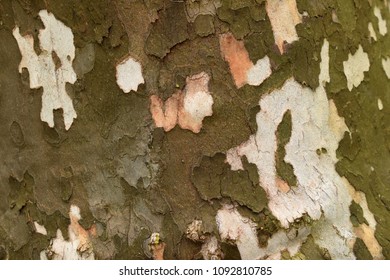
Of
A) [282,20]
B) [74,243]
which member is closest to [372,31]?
[282,20]

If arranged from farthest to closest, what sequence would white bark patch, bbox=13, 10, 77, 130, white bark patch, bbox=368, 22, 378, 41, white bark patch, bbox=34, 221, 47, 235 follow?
white bark patch, bbox=368, 22, 378, 41, white bark patch, bbox=34, 221, 47, 235, white bark patch, bbox=13, 10, 77, 130

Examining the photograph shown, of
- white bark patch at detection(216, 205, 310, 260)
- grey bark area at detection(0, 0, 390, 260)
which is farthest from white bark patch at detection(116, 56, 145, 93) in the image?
white bark patch at detection(216, 205, 310, 260)

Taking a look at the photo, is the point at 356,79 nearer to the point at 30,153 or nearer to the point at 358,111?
the point at 358,111

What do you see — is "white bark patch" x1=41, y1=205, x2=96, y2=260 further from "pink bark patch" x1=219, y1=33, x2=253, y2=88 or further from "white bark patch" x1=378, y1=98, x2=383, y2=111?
"white bark patch" x1=378, y1=98, x2=383, y2=111

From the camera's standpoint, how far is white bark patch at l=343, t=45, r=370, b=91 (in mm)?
1932

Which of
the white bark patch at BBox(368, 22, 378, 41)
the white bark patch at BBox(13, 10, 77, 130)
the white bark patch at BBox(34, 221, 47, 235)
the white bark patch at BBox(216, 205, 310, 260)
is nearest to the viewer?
the white bark patch at BBox(216, 205, 310, 260)

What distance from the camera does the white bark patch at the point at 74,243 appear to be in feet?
6.14

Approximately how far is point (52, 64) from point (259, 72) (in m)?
0.60

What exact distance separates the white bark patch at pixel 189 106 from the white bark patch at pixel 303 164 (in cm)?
13

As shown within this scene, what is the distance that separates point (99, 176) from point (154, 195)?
181 millimetres

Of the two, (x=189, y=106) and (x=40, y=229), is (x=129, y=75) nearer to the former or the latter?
(x=189, y=106)

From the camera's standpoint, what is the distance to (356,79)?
6.43ft

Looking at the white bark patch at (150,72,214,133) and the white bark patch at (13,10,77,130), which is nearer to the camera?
the white bark patch at (150,72,214,133)
